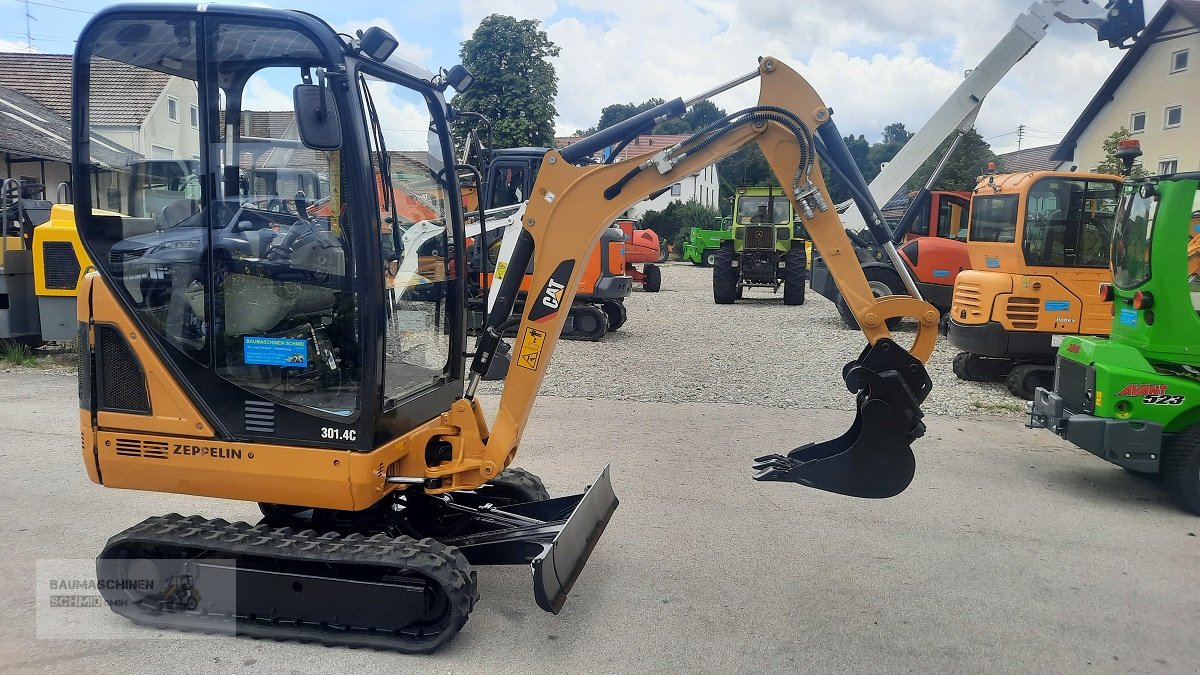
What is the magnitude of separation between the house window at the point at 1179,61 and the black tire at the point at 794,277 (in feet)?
56.3

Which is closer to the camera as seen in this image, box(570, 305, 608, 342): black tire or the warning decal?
the warning decal

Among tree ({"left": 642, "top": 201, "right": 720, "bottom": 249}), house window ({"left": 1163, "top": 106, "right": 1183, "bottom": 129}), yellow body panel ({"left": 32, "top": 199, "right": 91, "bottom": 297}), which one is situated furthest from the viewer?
tree ({"left": 642, "top": 201, "right": 720, "bottom": 249})

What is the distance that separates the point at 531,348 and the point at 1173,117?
Answer: 30992 millimetres

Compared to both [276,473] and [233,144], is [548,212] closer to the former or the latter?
[233,144]

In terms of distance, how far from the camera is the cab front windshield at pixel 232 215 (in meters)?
3.79

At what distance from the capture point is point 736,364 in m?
11.7

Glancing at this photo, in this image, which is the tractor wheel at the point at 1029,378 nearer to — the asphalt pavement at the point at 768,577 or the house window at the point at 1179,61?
the asphalt pavement at the point at 768,577

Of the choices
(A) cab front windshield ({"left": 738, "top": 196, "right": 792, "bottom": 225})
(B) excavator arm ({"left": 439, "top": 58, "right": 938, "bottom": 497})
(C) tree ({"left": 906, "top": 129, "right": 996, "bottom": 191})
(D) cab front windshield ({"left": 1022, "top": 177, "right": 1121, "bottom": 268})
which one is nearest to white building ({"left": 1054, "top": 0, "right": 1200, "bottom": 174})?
(C) tree ({"left": 906, "top": 129, "right": 996, "bottom": 191})

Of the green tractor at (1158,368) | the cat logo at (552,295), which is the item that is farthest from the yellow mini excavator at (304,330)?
the green tractor at (1158,368)

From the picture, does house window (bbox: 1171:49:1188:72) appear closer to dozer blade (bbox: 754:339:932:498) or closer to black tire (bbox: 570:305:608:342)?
black tire (bbox: 570:305:608:342)

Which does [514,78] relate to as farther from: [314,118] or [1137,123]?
[314,118]

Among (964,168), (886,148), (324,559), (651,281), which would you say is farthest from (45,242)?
(886,148)

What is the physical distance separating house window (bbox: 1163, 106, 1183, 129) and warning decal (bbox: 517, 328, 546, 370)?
30430 mm

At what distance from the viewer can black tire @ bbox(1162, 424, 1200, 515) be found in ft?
19.7
